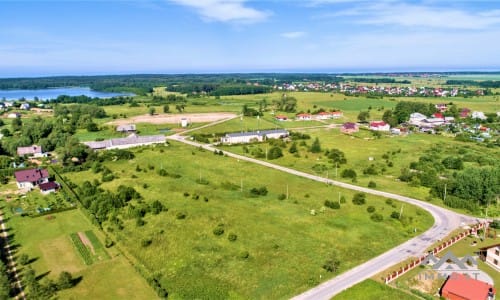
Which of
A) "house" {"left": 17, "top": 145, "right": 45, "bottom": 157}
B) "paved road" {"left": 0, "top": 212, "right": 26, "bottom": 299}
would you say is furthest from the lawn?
"house" {"left": 17, "top": 145, "right": 45, "bottom": 157}

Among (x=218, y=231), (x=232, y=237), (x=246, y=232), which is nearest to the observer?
(x=232, y=237)

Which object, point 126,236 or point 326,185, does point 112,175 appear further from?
point 326,185

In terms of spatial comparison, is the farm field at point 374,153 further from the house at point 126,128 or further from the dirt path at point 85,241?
the dirt path at point 85,241

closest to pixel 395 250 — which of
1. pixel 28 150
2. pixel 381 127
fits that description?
pixel 381 127

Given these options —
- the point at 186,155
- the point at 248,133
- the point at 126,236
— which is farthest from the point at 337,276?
the point at 248,133

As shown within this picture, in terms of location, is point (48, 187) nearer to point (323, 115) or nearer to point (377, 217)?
point (377, 217)

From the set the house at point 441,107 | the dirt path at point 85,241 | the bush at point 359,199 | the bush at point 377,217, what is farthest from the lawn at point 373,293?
the house at point 441,107
